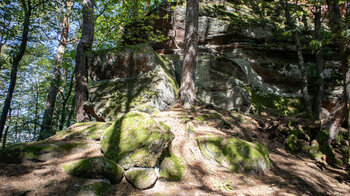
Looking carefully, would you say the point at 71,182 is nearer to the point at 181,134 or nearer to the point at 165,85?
the point at 181,134

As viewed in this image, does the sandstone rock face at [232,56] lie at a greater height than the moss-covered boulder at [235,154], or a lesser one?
greater

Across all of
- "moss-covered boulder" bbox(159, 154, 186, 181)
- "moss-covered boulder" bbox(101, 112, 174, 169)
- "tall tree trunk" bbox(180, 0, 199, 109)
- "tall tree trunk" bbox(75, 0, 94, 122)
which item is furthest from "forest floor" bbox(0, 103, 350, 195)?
"tall tree trunk" bbox(75, 0, 94, 122)

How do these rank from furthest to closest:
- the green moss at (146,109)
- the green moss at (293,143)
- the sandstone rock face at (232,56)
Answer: the sandstone rock face at (232,56) → the green moss at (146,109) → the green moss at (293,143)

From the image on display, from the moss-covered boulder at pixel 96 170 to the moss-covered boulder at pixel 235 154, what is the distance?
227 cm

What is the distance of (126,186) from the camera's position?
3.13 meters

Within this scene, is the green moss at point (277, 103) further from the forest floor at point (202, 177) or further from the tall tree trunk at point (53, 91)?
the tall tree trunk at point (53, 91)

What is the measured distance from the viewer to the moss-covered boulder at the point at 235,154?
424 centimetres

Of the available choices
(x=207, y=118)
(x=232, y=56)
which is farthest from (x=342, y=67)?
(x=232, y=56)

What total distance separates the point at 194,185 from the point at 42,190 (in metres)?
2.53

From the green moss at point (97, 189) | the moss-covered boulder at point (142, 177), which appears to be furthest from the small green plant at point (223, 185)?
the green moss at point (97, 189)

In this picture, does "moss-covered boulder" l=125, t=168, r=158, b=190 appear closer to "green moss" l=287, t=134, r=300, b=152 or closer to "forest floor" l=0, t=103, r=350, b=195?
"forest floor" l=0, t=103, r=350, b=195

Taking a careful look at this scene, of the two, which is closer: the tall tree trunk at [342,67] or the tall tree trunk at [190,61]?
the tall tree trunk at [342,67]

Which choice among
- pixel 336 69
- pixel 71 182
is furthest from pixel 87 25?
pixel 336 69

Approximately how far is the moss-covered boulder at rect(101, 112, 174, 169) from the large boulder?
2.59 m
